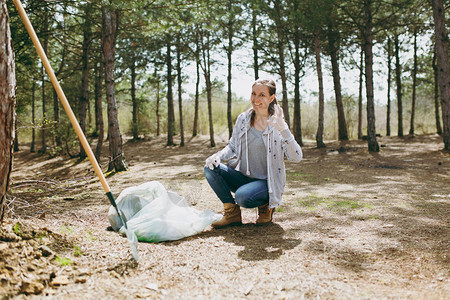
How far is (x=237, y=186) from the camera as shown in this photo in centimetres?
347

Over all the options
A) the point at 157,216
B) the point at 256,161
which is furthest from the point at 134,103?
the point at 157,216

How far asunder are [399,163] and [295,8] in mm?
6684

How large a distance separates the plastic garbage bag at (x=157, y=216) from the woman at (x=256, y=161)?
317 millimetres

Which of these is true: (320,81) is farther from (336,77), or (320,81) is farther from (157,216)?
(157,216)

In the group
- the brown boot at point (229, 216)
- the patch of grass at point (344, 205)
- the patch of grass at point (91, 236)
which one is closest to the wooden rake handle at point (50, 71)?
the patch of grass at point (91, 236)

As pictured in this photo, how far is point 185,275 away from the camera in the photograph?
2199mm

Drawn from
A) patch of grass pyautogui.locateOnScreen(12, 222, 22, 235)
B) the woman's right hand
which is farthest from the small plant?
the woman's right hand

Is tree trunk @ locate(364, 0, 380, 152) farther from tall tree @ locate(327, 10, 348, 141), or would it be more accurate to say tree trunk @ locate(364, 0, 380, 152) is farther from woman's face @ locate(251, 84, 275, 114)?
woman's face @ locate(251, 84, 275, 114)

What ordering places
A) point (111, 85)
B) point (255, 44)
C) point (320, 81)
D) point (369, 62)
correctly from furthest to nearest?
1. point (255, 44)
2. point (320, 81)
3. point (369, 62)
4. point (111, 85)

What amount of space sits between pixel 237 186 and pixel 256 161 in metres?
0.33

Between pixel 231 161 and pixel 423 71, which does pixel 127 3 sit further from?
pixel 423 71

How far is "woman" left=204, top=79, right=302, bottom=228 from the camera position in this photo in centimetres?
317

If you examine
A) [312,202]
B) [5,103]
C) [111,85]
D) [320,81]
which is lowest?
[312,202]

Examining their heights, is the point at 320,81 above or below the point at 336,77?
below
